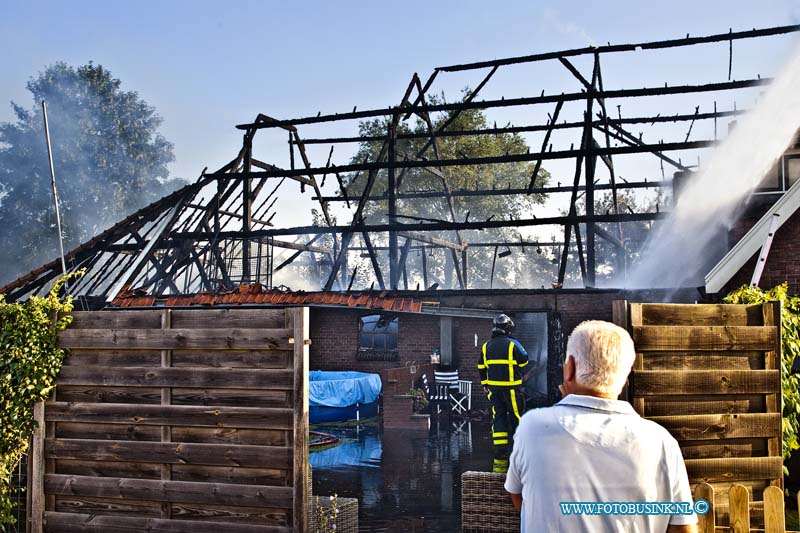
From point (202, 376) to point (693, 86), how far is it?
46.7 feet

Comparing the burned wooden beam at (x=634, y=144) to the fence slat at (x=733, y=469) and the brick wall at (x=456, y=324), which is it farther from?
the fence slat at (x=733, y=469)

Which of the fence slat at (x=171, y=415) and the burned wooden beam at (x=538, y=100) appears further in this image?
the burned wooden beam at (x=538, y=100)

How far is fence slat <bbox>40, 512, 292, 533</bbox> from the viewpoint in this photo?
5.09 metres

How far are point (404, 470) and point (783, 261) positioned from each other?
6.66m

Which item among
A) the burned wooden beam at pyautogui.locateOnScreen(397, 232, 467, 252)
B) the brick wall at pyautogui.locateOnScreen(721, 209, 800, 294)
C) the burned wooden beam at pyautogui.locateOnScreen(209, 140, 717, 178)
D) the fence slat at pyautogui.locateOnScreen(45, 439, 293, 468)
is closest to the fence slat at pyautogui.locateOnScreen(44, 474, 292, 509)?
the fence slat at pyautogui.locateOnScreen(45, 439, 293, 468)

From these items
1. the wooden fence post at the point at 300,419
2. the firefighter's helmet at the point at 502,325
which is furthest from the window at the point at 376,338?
the wooden fence post at the point at 300,419

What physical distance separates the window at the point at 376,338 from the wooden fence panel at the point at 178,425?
13024 millimetres

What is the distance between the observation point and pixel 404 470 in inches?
435

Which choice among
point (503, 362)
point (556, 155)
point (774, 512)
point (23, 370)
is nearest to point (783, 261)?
point (503, 362)

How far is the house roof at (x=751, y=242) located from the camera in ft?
36.4

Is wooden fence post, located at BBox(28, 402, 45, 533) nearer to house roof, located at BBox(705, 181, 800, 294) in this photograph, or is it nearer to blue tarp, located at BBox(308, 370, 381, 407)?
house roof, located at BBox(705, 181, 800, 294)

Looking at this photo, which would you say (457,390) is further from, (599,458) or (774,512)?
(599,458)

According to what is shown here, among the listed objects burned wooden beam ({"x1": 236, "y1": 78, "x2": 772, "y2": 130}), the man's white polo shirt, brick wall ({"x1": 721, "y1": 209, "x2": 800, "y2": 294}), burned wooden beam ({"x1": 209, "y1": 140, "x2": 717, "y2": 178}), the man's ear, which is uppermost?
burned wooden beam ({"x1": 236, "y1": 78, "x2": 772, "y2": 130})

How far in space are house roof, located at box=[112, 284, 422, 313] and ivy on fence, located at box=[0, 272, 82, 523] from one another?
9468mm
